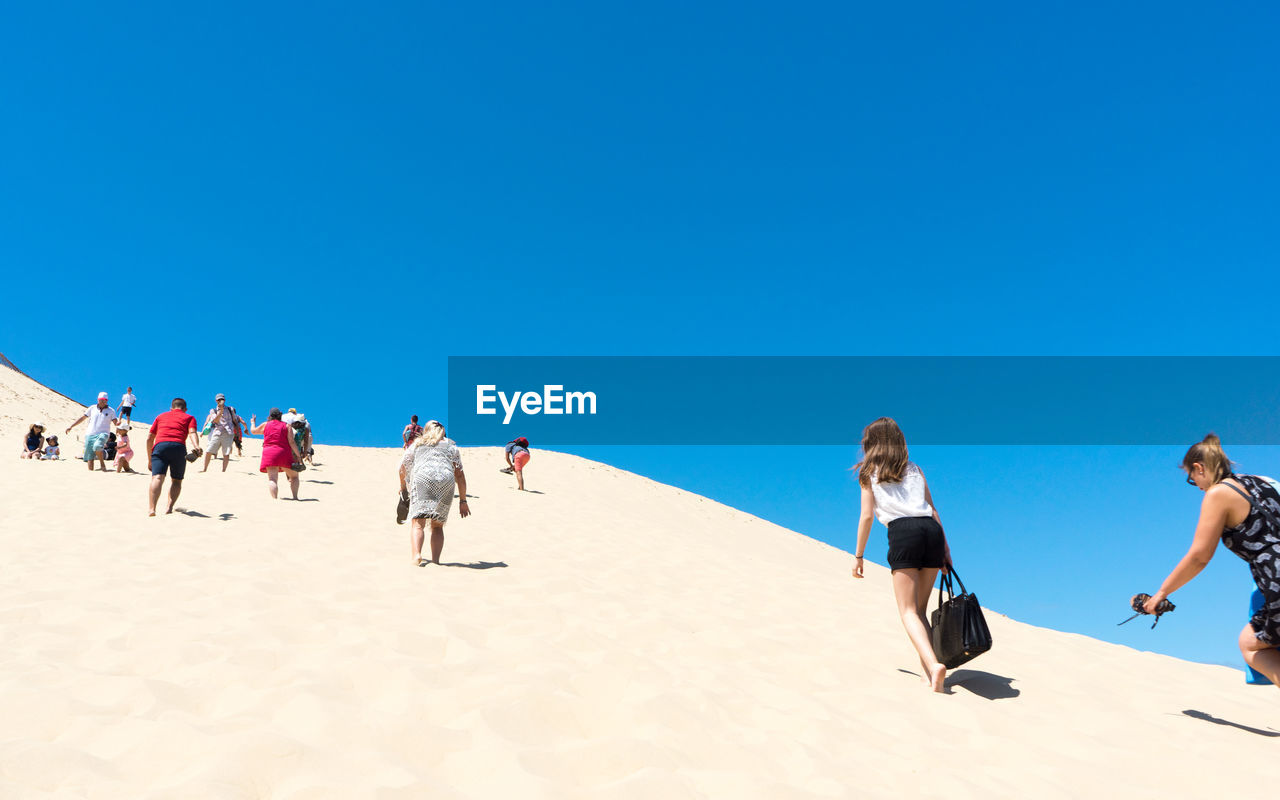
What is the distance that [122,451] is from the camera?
45.9 ft

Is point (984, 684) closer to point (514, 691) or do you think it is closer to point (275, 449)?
point (514, 691)

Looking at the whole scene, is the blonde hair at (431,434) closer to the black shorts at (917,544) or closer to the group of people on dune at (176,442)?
the group of people on dune at (176,442)

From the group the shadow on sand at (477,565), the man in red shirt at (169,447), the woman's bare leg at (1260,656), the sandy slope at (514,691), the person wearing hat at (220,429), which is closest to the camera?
the sandy slope at (514,691)

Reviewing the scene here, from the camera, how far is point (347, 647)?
4.22 m

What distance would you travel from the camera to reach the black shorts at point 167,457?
9.32 meters

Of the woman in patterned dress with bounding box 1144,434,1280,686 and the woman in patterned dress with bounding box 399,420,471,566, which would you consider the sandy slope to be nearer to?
the woman in patterned dress with bounding box 399,420,471,566

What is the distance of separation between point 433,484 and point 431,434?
25.6 inches

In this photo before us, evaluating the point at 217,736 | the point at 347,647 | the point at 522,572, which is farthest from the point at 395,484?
the point at 217,736

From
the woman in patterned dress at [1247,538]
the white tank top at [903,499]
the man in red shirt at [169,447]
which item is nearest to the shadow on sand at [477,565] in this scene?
the man in red shirt at [169,447]

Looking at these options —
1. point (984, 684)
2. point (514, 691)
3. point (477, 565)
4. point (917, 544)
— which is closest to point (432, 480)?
point (477, 565)

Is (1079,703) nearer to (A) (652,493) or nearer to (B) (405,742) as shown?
(B) (405,742)

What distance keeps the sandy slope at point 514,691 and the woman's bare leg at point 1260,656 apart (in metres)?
0.44

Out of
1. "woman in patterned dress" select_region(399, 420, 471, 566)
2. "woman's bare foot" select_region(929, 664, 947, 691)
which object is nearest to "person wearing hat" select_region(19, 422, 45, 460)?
"woman in patterned dress" select_region(399, 420, 471, 566)

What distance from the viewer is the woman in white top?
180 inches
